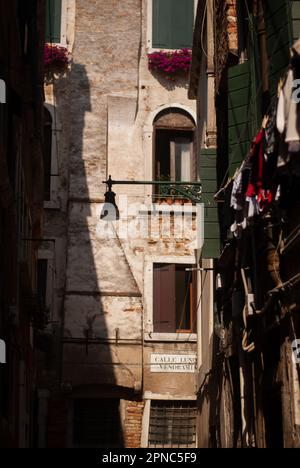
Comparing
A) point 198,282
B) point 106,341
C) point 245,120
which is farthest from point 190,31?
point 245,120

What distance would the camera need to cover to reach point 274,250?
1021 cm

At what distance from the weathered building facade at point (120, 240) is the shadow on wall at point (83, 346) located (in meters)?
0.02

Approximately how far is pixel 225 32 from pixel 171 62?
8.90m

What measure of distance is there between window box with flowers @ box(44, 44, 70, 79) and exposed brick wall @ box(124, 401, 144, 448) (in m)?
8.06

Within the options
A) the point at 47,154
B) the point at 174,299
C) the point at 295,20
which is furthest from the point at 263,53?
the point at 47,154

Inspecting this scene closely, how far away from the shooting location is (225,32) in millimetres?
13555

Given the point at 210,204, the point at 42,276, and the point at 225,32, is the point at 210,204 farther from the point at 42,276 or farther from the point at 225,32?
the point at 42,276

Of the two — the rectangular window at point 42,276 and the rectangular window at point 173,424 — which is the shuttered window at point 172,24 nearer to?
the rectangular window at point 42,276

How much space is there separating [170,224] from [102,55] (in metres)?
4.63

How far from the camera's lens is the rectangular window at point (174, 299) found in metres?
20.9

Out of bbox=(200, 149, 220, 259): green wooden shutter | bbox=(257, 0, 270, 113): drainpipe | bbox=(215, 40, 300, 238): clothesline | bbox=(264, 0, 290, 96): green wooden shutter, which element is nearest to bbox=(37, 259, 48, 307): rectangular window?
bbox=(200, 149, 220, 259): green wooden shutter

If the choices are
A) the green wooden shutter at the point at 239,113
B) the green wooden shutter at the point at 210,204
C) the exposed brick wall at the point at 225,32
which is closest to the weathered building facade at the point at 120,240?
the green wooden shutter at the point at 210,204

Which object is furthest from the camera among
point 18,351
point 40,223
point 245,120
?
point 40,223

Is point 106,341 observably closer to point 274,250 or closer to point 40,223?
point 40,223
